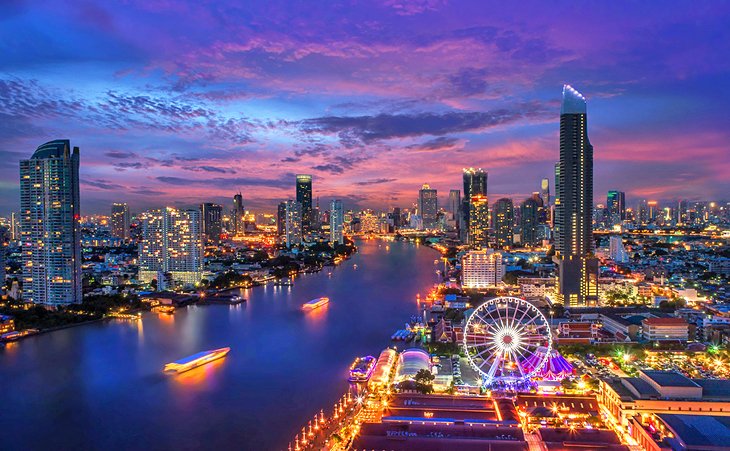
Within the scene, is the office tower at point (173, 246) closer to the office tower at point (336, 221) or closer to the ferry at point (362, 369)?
the ferry at point (362, 369)

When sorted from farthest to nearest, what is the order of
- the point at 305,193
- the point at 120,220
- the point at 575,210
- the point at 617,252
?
the point at 305,193 → the point at 120,220 → the point at 617,252 → the point at 575,210

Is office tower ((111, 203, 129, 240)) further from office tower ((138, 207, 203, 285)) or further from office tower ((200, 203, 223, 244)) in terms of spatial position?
office tower ((138, 207, 203, 285))

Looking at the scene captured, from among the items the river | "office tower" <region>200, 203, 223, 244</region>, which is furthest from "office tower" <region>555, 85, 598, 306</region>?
"office tower" <region>200, 203, 223, 244</region>

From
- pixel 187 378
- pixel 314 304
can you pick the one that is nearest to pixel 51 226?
pixel 314 304

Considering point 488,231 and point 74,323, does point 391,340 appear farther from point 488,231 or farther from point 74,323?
point 488,231

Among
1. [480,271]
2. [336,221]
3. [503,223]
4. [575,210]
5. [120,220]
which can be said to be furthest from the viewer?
[120,220]

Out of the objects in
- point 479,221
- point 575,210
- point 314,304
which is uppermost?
point 575,210

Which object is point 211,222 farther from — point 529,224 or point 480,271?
point 480,271

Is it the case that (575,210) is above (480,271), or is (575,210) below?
above
